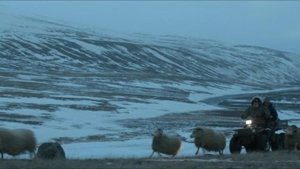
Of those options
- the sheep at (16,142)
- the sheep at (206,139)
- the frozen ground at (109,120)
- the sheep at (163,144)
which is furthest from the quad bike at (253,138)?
the sheep at (16,142)

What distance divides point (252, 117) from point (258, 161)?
492 cm

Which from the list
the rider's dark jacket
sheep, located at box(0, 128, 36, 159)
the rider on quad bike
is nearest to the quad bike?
the rider on quad bike

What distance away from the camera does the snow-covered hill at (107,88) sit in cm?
4062

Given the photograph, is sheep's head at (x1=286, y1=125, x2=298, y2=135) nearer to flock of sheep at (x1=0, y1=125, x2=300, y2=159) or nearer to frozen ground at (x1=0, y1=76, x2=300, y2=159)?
flock of sheep at (x1=0, y1=125, x2=300, y2=159)

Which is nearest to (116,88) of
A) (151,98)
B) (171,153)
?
(151,98)

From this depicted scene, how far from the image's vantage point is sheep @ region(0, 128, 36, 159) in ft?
61.2

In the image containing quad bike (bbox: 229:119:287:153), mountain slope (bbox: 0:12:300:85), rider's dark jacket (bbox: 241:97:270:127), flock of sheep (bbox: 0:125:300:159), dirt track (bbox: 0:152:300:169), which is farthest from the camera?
mountain slope (bbox: 0:12:300:85)

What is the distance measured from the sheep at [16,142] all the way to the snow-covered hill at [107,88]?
21.4 feet

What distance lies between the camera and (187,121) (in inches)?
1868

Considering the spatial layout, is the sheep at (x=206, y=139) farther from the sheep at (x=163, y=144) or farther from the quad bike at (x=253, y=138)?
the quad bike at (x=253, y=138)

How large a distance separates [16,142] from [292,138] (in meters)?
8.94

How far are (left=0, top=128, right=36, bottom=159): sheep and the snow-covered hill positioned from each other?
21.4 ft

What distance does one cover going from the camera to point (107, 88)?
82.7 m

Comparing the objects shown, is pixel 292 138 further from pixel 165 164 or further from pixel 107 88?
pixel 107 88
